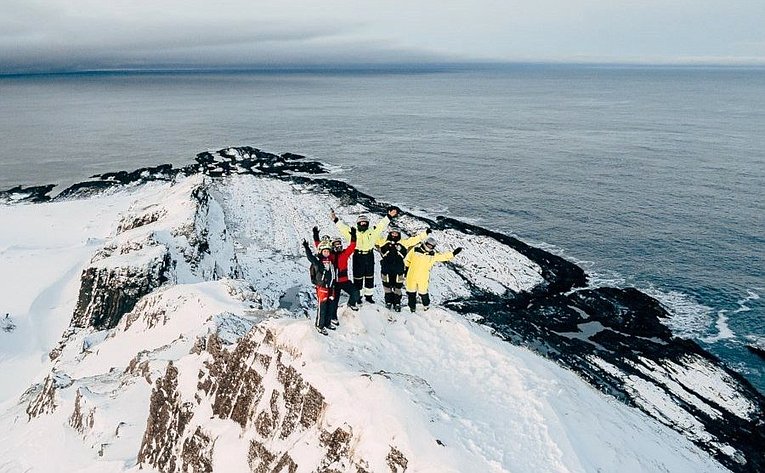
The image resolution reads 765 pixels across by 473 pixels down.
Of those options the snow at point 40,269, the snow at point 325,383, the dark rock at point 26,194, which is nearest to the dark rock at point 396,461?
the snow at point 325,383

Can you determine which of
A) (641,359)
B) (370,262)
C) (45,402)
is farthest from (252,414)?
(641,359)

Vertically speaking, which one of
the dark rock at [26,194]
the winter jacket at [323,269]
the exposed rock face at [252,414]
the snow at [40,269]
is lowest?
the dark rock at [26,194]

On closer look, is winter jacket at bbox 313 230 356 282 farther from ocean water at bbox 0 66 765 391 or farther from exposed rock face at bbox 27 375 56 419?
ocean water at bbox 0 66 765 391

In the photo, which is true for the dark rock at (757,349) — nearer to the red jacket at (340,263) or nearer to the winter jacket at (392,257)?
the winter jacket at (392,257)

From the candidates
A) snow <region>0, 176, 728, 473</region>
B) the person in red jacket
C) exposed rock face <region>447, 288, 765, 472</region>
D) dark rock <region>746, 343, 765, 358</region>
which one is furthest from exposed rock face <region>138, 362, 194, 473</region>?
dark rock <region>746, 343, 765, 358</region>

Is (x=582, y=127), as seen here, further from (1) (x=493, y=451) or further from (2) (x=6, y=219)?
(1) (x=493, y=451)

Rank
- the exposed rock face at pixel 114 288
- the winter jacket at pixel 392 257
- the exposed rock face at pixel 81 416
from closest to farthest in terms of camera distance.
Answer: the winter jacket at pixel 392 257, the exposed rock face at pixel 81 416, the exposed rock face at pixel 114 288

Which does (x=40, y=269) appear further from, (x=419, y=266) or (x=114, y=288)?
(x=419, y=266)
